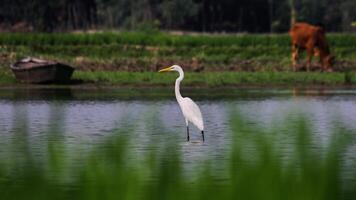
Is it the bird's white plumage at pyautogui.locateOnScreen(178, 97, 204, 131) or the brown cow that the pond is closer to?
the bird's white plumage at pyautogui.locateOnScreen(178, 97, 204, 131)

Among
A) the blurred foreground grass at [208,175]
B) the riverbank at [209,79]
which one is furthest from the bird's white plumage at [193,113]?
the riverbank at [209,79]

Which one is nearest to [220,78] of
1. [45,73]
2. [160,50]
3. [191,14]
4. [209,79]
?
[209,79]

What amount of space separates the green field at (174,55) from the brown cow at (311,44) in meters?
0.70

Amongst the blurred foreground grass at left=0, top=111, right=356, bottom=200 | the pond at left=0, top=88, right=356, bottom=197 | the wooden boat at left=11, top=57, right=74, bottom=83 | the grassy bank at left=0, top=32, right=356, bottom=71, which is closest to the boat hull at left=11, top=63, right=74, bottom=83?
the wooden boat at left=11, top=57, right=74, bottom=83

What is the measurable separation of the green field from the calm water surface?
299 cm

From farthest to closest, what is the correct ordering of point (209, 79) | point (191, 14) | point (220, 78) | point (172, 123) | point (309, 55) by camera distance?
point (191, 14) → point (309, 55) → point (220, 78) → point (209, 79) → point (172, 123)

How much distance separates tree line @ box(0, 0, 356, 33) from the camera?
71000 millimetres

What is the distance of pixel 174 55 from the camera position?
48688 mm

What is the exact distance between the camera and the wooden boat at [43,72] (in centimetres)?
3947

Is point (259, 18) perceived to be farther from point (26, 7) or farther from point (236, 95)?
point (236, 95)

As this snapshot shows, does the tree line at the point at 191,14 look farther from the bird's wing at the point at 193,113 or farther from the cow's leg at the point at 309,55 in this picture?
the bird's wing at the point at 193,113

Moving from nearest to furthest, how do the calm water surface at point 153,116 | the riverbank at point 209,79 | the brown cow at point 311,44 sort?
the calm water surface at point 153,116 → the riverbank at point 209,79 → the brown cow at point 311,44

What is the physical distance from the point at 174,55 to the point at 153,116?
38.3m

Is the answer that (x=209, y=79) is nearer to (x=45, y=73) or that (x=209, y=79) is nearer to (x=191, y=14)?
(x=45, y=73)
